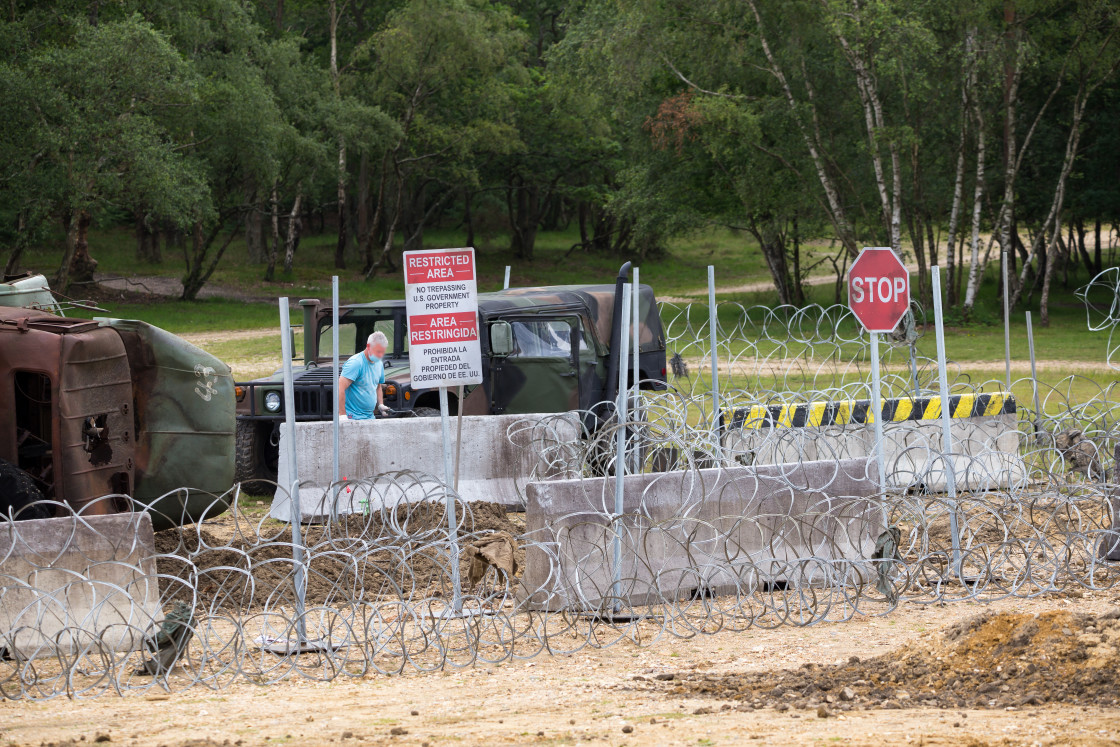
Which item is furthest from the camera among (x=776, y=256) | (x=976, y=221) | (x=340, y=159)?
(x=340, y=159)

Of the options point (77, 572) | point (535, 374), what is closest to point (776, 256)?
point (535, 374)

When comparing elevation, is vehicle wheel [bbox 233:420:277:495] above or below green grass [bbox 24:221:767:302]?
below

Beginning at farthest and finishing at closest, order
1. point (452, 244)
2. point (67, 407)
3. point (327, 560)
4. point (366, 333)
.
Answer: point (452, 244) → point (366, 333) → point (327, 560) → point (67, 407)

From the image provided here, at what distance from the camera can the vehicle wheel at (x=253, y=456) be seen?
11398mm

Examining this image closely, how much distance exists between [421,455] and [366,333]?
7.57 ft

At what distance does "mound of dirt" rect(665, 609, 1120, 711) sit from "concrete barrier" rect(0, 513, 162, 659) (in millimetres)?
3092

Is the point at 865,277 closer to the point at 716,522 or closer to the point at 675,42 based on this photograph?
the point at 716,522

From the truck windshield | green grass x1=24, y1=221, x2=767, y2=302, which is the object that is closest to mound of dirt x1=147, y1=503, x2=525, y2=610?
the truck windshield

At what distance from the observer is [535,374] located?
11.7m

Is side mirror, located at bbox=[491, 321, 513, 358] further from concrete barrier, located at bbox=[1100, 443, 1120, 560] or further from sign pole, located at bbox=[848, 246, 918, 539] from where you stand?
concrete barrier, located at bbox=[1100, 443, 1120, 560]

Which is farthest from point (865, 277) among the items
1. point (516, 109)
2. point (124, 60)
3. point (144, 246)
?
point (144, 246)

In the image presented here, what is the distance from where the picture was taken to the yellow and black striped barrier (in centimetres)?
1088

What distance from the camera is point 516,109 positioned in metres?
43.9

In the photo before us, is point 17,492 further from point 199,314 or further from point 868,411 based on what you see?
point 199,314
